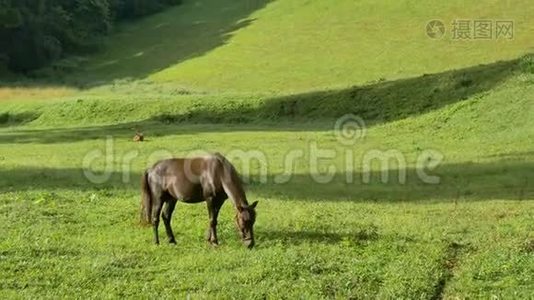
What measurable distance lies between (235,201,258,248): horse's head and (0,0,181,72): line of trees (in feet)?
214

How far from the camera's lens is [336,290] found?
12.0 metres

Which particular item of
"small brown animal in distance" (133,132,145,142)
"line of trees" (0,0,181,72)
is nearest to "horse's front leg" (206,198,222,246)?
"small brown animal in distance" (133,132,145,142)

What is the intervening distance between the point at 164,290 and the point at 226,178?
314cm

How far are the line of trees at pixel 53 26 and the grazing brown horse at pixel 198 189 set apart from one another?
6335 centimetres

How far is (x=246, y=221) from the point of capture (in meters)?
14.1

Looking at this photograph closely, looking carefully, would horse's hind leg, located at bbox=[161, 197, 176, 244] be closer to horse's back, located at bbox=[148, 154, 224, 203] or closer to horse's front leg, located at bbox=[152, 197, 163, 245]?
horse's front leg, located at bbox=[152, 197, 163, 245]

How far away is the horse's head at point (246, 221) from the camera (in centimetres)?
1405

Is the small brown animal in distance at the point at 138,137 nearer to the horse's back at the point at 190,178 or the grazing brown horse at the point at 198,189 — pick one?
the grazing brown horse at the point at 198,189

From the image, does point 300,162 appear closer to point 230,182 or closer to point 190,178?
point 190,178

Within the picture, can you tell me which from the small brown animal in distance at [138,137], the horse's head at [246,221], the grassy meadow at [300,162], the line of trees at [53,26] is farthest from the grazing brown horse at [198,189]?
the line of trees at [53,26]

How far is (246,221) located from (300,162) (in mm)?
15684

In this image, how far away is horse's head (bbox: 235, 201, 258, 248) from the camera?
1405 centimetres

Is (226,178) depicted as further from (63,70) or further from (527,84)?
(63,70)

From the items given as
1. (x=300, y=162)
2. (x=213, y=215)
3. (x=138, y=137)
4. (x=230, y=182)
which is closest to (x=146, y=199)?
(x=213, y=215)
